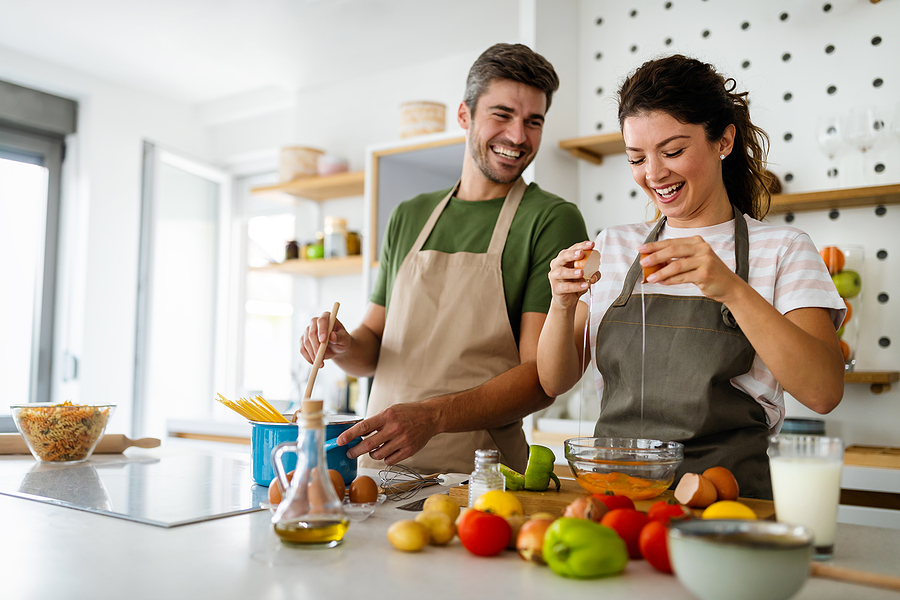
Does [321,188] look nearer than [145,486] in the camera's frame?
No

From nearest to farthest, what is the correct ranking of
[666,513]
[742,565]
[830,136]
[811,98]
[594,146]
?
[742,565] → [666,513] → [830,136] → [811,98] → [594,146]

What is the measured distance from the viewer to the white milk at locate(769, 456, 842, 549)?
0.82 metres

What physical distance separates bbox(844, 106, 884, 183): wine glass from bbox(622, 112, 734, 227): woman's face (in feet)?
3.88

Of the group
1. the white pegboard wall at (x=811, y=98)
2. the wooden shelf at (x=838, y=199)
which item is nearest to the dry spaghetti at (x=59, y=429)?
the white pegboard wall at (x=811, y=98)

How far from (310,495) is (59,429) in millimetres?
957

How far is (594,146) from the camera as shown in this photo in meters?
2.79

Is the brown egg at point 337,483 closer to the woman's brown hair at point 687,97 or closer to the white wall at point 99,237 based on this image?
the woman's brown hair at point 687,97

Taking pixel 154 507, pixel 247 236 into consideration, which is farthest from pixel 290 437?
pixel 247 236

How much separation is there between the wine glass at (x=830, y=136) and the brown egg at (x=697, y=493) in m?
1.80

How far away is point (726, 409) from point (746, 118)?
61 cm

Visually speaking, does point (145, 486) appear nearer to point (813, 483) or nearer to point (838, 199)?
point (813, 483)

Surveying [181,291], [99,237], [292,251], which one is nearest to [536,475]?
[292,251]

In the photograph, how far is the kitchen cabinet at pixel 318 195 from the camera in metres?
3.62

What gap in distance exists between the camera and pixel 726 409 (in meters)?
1.28
